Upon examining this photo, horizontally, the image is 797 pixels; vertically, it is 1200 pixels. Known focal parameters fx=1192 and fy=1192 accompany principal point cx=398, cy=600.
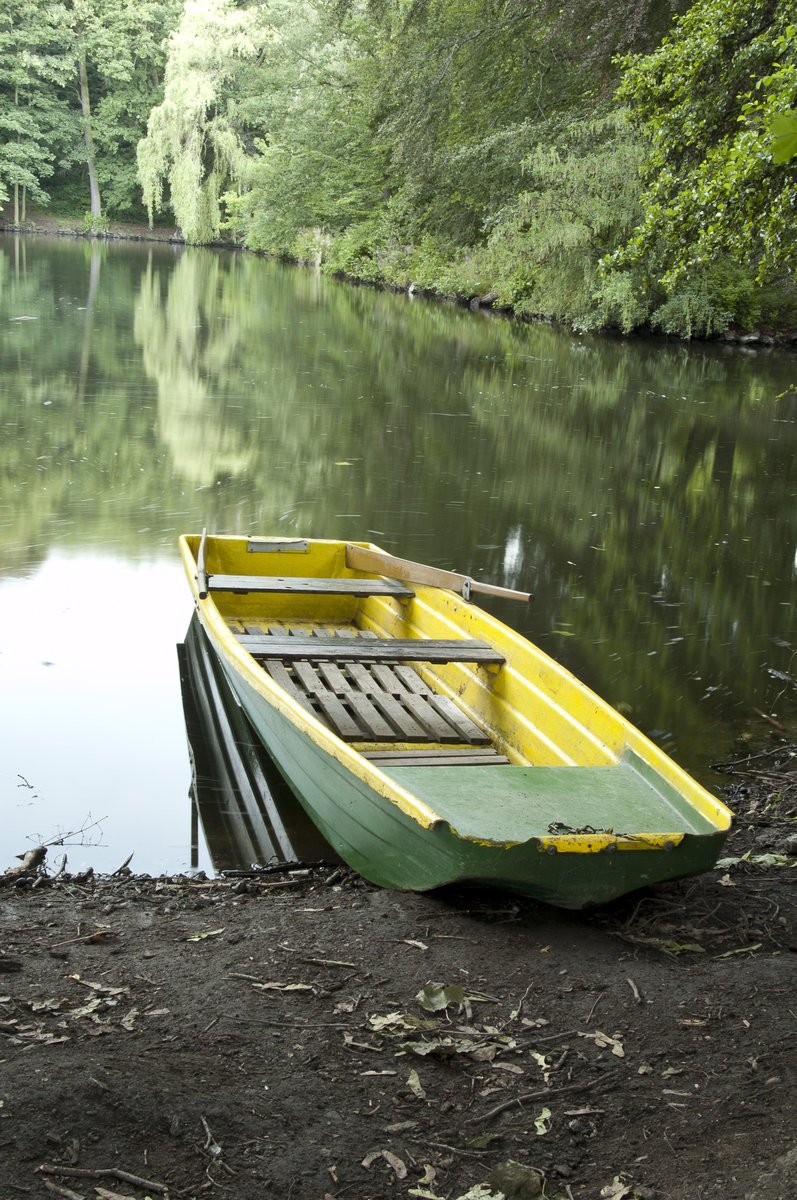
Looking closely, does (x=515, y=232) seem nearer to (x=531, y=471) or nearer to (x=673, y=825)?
→ (x=531, y=471)

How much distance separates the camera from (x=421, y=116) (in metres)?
21.5

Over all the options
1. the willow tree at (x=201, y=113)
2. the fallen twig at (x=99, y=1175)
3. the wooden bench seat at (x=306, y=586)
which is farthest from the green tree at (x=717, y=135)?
the willow tree at (x=201, y=113)

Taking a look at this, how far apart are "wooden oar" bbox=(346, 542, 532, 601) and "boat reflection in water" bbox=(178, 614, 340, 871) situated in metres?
1.00

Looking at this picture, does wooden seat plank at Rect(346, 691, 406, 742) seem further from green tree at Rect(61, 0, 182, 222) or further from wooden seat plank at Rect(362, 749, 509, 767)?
green tree at Rect(61, 0, 182, 222)

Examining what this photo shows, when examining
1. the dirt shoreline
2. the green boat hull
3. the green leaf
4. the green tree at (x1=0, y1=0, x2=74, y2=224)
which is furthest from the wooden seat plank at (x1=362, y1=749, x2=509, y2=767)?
the green tree at (x1=0, y1=0, x2=74, y2=224)

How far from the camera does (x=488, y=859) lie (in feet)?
11.0

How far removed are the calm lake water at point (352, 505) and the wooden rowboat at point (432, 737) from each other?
1.95 feet

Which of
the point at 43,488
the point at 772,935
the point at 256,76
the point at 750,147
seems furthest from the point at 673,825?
the point at 256,76

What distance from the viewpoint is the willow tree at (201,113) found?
3722cm

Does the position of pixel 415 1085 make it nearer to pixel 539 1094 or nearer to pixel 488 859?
pixel 539 1094

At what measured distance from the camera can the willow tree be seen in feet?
122

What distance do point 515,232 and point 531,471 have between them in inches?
522

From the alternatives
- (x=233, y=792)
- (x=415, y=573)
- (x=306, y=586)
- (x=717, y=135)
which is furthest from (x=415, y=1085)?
(x=717, y=135)

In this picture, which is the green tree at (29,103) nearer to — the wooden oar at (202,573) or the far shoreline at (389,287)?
the far shoreline at (389,287)
